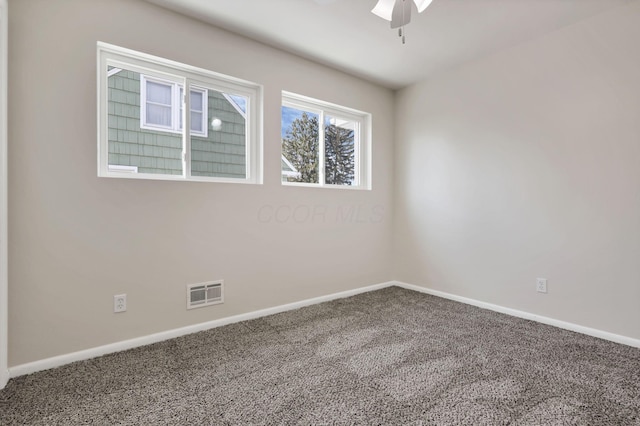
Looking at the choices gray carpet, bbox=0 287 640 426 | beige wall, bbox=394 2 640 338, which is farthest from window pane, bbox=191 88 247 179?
beige wall, bbox=394 2 640 338

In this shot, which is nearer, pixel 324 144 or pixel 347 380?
pixel 347 380

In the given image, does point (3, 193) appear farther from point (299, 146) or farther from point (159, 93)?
point (299, 146)

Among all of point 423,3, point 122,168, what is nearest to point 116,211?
point 122,168

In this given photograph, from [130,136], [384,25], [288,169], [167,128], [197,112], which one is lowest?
[288,169]

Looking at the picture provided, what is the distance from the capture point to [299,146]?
3381mm

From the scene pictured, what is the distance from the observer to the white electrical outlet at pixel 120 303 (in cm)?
225

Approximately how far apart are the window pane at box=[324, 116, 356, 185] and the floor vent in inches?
64.5

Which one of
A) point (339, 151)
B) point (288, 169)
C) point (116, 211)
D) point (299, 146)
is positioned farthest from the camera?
point (339, 151)

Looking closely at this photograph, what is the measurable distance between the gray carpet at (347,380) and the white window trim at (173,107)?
5.29 feet

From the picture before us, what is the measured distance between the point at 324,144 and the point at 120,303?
241 cm

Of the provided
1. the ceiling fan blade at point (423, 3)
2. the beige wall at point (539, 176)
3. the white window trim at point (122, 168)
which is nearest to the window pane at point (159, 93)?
the white window trim at point (122, 168)

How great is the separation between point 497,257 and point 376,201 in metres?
1.43

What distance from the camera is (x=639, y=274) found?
237cm

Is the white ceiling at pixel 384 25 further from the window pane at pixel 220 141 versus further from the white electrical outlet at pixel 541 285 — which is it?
the white electrical outlet at pixel 541 285
